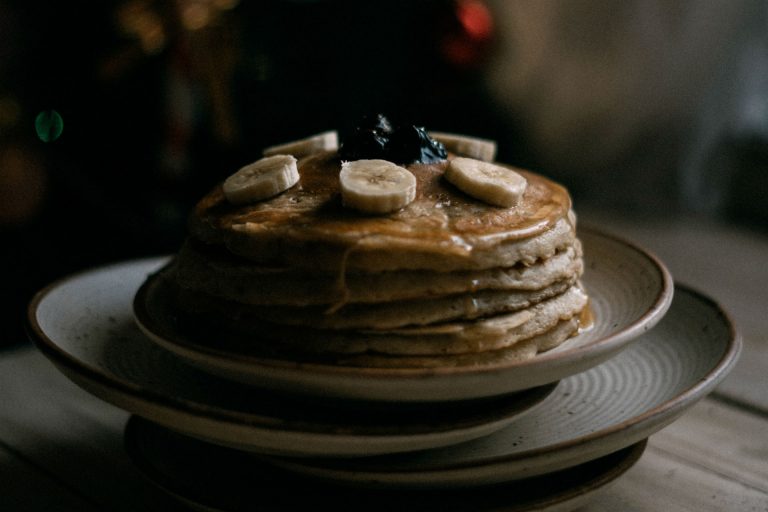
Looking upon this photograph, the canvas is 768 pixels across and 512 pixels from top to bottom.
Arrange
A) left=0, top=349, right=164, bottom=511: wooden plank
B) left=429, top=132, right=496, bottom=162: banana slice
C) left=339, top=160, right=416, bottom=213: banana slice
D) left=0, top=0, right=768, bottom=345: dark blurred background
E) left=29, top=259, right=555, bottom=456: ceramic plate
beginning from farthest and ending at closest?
left=0, top=0, right=768, bottom=345: dark blurred background, left=429, top=132, right=496, bottom=162: banana slice, left=0, top=349, right=164, bottom=511: wooden plank, left=339, top=160, right=416, bottom=213: banana slice, left=29, top=259, right=555, bottom=456: ceramic plate

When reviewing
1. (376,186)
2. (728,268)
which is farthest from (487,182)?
(728,268)

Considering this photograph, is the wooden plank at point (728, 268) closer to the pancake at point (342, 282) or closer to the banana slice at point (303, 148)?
the pancake at point (342, 282)

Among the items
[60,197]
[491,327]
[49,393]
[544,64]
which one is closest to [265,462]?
[491,327]

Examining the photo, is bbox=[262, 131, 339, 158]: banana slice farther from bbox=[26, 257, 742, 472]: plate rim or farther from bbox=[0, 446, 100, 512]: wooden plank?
bbox=[0, 446, 100, 512]: wooden plank

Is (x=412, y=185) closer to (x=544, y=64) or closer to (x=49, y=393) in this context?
(x=49, y=393)

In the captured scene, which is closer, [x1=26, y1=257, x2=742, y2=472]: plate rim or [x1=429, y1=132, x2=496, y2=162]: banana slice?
[x1=26, y1=257, x2=742, y2=472]: plate rim

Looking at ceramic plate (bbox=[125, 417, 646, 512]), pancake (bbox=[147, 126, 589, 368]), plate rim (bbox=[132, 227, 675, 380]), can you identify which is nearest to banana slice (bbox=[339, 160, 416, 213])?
pancake (bbox=[147, 126, 589, 368])
